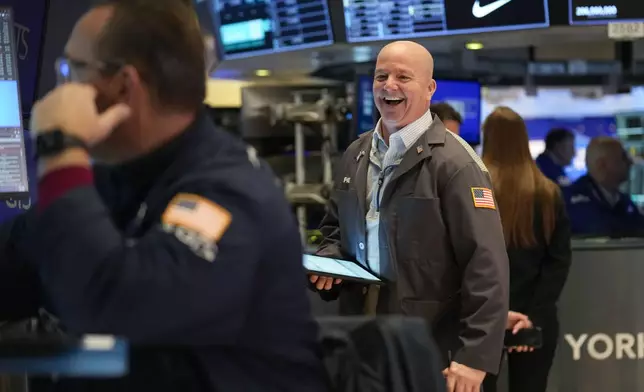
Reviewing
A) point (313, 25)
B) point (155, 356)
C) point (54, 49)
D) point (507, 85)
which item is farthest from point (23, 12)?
point (507, 85)

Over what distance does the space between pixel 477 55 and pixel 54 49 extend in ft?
12.2

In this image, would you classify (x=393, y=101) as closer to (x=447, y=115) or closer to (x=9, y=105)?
(x=9, y=105)

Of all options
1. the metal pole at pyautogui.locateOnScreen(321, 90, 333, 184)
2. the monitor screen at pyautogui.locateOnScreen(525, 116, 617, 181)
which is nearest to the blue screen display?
the metal pole at pyautogui.locateOnScreen(321, 90, 333, 184)

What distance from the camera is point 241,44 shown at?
5773 mm

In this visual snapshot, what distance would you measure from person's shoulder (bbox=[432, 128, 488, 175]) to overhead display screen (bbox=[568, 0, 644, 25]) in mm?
2623

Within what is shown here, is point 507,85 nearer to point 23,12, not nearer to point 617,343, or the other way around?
point 617,343

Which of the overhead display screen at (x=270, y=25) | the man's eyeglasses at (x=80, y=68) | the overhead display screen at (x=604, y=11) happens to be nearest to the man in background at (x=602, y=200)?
the overhead display screen at (x=604, y=11)

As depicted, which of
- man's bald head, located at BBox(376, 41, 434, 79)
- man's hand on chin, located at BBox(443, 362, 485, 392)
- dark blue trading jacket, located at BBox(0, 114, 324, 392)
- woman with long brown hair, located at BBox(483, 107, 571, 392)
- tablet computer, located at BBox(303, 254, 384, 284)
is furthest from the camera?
woman with long brown hair, located at BBox(483, 107, 571, 392)

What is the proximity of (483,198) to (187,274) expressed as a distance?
61.1 inches

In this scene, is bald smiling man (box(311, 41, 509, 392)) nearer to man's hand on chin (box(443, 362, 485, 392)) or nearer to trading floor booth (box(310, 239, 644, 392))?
man's hand on chin (box(443, 362, 485, 392))

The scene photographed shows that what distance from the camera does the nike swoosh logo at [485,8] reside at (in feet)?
16.0

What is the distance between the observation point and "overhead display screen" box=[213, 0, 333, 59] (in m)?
5.39

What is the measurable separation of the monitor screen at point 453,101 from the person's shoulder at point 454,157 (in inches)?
99.0

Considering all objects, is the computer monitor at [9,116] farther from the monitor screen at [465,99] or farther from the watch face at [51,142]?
the monitor screen at [465,99]
